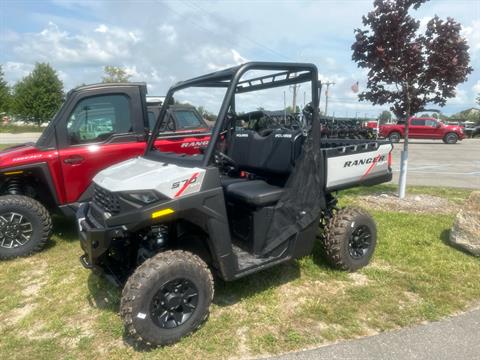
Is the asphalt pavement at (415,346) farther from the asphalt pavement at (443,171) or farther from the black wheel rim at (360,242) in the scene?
the asphalt pavement at (443,171)

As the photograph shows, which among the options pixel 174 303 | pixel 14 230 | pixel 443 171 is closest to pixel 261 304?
pixel 174 303

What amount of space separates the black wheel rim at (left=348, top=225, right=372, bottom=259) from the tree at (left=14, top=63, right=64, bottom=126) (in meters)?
49.3

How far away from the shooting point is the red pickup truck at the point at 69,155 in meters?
4.77

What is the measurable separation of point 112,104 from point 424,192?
6.50 metres

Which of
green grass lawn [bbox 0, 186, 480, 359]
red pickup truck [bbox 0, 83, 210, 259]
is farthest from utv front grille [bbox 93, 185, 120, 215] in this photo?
red pickup truck [bbox 0, 83, 210, 259]

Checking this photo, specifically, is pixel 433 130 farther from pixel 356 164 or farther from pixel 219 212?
pixel 219 212

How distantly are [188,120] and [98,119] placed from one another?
192 cm

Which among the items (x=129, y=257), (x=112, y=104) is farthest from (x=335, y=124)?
(x=129, y=257)

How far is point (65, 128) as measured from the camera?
500 cm

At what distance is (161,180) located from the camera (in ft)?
9.84

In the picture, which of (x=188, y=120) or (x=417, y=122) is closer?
(x=188, y=120)

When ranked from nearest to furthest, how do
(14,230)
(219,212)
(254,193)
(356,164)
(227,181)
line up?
(219,212), (254,193), (227,181), (356,164), (14,230)

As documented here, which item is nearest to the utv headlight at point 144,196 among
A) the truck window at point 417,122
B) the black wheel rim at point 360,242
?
the black wheel rim at point 360,242

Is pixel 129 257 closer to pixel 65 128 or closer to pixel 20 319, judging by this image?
pixel 20 319
